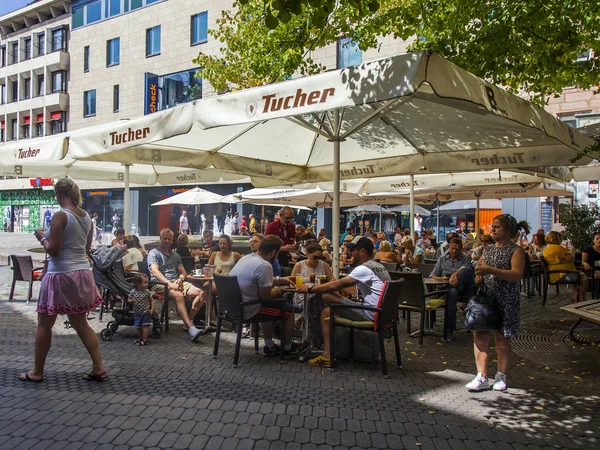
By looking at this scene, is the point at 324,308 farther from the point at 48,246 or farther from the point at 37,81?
the point at 37,81

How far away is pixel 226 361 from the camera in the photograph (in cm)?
594

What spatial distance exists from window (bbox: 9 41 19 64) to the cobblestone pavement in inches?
1882

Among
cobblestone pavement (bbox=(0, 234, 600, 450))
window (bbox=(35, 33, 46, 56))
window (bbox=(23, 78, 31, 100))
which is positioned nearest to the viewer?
cobblestone pavement (bbox=(0, 234, 600, 450))

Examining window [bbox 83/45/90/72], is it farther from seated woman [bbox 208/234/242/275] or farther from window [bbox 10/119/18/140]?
seated woman [bbox 208/234/242/275]

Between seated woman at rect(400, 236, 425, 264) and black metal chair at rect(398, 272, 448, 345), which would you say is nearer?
black metal chair at rect(398, 272, 448, 345)

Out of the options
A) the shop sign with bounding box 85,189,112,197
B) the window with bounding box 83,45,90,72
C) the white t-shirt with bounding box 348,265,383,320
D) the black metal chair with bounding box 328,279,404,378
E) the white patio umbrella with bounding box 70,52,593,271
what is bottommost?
the black metal chair with bounding box 328,279,404,378

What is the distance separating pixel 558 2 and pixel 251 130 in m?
5.12

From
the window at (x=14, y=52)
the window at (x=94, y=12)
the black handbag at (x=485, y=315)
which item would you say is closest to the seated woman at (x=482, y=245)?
the black handbag at (x=485, y=315)

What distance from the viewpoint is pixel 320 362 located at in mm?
5883

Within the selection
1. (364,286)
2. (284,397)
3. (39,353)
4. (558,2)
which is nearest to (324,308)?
(364,286)

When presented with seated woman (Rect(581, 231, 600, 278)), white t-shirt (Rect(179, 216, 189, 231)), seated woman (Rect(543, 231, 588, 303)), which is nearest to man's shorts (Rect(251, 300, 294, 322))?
seated woman (Rect(543, 231, 588, 303))

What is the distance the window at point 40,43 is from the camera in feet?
141

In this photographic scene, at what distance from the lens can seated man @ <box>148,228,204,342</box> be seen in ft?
24.2

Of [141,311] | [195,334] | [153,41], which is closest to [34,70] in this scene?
[153,41]
